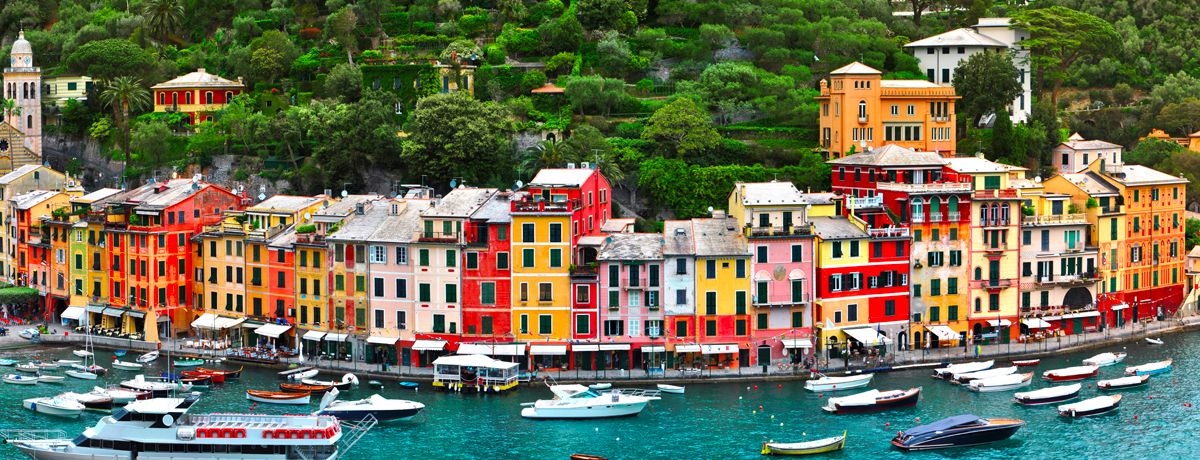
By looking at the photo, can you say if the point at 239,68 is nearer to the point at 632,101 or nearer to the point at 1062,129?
the point at 632,101

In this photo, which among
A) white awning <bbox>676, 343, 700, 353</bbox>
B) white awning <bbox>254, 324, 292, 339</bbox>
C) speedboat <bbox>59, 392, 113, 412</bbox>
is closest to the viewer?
speedboat <bbox>59, 392, 113, 412</bbox>

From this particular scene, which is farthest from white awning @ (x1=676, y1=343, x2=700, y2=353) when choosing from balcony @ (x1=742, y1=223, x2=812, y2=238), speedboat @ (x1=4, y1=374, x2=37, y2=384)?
speedboat @ (x1=4, y1=374, x2=37, y2=384)

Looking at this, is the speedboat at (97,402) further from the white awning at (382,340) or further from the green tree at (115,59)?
the green tree at (115,59)

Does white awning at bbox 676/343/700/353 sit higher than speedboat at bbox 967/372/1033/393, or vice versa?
white awning at bbox 676/343/700/353

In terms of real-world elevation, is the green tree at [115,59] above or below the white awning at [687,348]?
above

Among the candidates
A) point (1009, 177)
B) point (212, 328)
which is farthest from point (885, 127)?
point (212, 328)

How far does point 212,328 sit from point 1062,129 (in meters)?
60.0

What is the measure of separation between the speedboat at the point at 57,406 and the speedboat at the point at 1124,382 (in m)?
49.9

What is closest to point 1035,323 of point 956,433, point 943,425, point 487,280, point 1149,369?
point 1149,369

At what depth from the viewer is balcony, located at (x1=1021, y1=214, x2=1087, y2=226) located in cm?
10544

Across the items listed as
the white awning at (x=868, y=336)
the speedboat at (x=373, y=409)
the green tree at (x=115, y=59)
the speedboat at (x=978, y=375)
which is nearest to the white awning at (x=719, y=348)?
the white awning at (x=868, y=336)

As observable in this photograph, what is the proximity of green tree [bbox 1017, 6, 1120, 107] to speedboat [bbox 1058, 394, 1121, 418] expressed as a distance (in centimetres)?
4703

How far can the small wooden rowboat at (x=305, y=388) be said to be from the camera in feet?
301

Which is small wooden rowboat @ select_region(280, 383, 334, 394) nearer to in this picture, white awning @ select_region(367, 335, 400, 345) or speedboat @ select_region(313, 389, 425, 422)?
speedboat @ select_region(313, 389, 425, 422)
